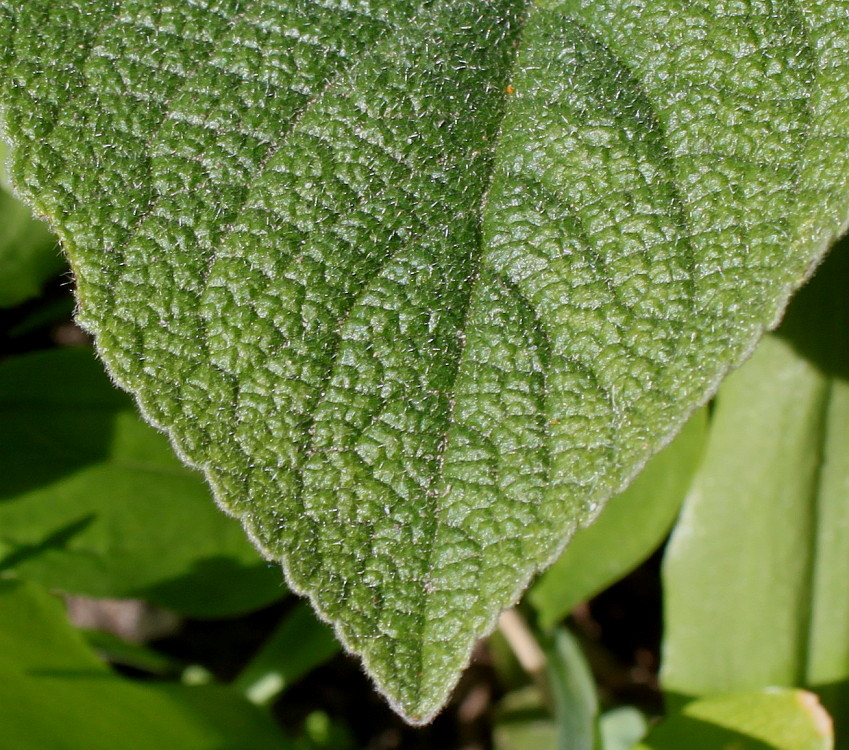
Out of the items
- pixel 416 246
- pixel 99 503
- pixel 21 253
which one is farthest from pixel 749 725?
pixel 21 253

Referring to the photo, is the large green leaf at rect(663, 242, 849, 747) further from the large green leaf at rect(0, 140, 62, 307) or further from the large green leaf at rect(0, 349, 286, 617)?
the large green leaf at rect(0, 140, 62, 307)

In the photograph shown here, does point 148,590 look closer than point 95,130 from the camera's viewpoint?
No

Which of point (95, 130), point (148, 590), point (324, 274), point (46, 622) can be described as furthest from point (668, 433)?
point (148, 590)

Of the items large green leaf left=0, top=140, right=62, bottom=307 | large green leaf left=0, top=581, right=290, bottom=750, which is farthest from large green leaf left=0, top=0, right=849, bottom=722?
large green leaf left=0, top=140, right=62, bottom=307

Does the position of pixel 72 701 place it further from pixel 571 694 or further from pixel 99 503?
pixel 571 694

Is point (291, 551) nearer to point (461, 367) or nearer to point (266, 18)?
point (461, 367)

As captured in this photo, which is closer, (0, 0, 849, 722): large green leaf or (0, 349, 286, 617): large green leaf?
(0, 0, 849, 722): large green leaf

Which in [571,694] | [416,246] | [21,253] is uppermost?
[416,246]
